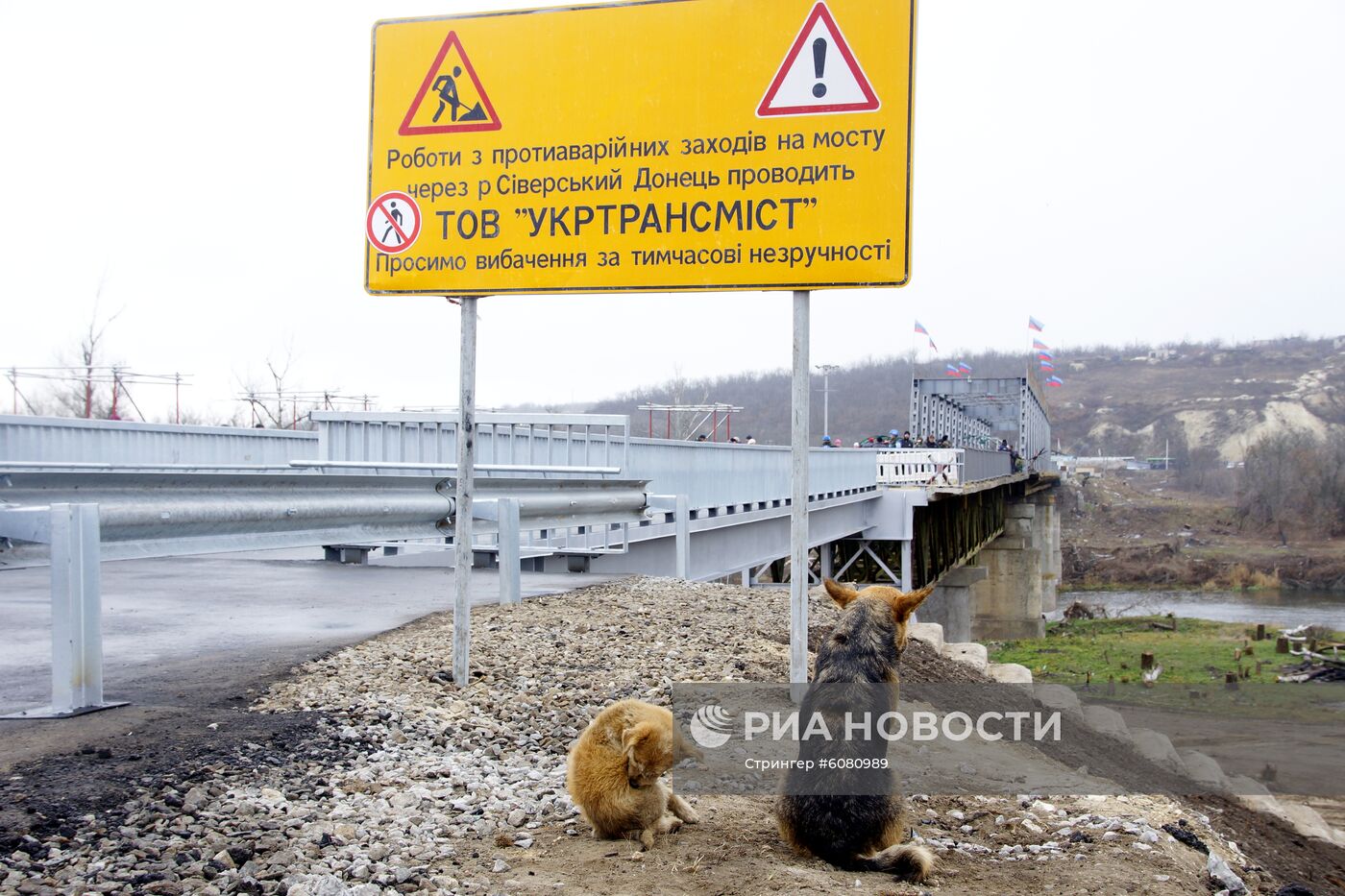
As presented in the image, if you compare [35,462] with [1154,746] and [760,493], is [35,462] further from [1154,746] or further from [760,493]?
[1154,746]

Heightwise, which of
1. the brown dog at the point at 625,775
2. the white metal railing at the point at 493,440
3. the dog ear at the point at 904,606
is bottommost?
the brown dog at the point at 625,775

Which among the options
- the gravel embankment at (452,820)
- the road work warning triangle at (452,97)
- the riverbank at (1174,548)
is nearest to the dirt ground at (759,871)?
the gravel embankment at (452,820)

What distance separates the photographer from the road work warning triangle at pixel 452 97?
6914 mm

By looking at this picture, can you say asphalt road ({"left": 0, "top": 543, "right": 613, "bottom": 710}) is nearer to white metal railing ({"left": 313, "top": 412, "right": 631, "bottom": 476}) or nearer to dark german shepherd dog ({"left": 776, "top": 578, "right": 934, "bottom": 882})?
white metal railing ({"left": 313, "top": 412, "right": 631, "bottom": 476})

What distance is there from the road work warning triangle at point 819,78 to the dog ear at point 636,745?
3.82 meters

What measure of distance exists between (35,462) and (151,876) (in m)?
15.0

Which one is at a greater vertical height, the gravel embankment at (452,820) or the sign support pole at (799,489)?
the sign support pole at (799,489)

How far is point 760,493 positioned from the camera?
62.3 feet

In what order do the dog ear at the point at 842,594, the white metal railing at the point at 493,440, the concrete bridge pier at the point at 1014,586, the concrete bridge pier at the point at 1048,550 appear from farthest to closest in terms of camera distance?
the concrete bridge pier at the point at 1048,550 < the concrete bridge pier at the point at 1014,586 < the white metal railing at the point at 493,440 < the dog ear at the point at 842,594

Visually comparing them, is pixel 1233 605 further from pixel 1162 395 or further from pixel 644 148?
pixel 1162 395

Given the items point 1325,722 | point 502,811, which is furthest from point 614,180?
point 1325,722

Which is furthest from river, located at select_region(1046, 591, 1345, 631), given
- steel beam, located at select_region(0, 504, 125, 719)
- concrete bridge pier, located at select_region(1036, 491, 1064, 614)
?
steel beam, located at select_region(0, 504, 125, 719)

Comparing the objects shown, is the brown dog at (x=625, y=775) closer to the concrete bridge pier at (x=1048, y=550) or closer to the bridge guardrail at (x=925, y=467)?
the bridge guardrail at (x=925, y=467)

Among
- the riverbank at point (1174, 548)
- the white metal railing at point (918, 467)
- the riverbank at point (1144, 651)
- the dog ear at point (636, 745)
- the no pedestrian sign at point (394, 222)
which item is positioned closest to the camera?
the dog ear at point (636, 745)
